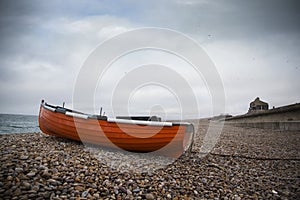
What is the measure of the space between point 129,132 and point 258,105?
29033mm

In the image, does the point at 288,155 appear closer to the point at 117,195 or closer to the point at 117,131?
the point at 117,131

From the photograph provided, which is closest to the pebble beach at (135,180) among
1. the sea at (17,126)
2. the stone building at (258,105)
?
the sea at (17,126)

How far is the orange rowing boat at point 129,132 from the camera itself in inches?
232

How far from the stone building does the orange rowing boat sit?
2635 centimetres

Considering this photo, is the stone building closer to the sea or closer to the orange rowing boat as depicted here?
the orange rowing boat

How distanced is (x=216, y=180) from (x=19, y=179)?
167 inches

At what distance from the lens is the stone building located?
28.7m

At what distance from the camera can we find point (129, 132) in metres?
5.95

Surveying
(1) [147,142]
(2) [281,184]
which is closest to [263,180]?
(2) [281,184]

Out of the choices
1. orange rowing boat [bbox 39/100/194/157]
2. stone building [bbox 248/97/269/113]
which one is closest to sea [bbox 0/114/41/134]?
orange rowing boat [bbox 39/100/194/157]

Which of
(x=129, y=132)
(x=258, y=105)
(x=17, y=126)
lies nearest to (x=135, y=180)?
(x=129, y=132)

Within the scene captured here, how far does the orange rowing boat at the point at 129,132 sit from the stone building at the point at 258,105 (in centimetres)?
2635

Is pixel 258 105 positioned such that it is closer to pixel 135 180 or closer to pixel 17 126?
pixel 135 180

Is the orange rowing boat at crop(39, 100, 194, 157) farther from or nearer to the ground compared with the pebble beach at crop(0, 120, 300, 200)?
farther from the ground
